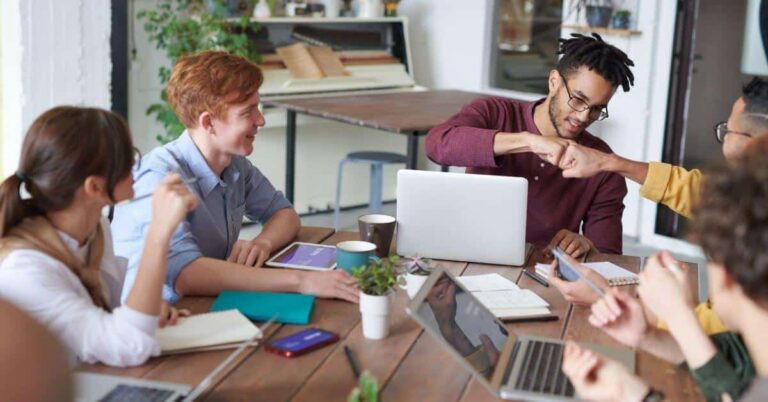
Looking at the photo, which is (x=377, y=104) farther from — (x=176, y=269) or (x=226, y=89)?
(x=176, y=269)

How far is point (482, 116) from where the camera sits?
300 centimetres

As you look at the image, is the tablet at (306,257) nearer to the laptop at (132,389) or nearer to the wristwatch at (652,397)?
the laptop at (132,389)

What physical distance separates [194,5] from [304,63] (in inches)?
26.9

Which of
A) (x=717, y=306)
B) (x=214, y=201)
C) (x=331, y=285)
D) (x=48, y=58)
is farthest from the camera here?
(x=48, y=58)

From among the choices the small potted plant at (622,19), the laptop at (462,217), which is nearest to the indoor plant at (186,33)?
the small potted plant at (622,19)

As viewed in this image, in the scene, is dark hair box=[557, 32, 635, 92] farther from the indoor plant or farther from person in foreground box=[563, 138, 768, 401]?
the indoor plant

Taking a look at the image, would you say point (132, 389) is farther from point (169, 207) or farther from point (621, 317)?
point (621, 317)

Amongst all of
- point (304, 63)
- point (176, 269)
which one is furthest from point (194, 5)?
point (176, 269)

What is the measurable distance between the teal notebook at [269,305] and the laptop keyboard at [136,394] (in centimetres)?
40

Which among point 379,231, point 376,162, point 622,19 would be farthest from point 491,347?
point 622,19

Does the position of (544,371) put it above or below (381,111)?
below

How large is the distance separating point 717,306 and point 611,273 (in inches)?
39.2

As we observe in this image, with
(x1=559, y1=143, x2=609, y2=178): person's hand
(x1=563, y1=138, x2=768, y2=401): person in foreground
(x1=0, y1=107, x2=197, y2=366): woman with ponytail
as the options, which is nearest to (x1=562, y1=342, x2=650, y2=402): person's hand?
(x1=563, y1=138, x2=768, y2=401): person in foreground

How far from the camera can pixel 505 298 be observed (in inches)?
84.6
